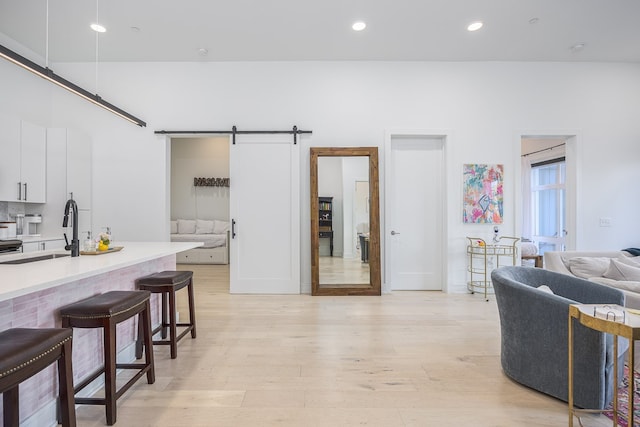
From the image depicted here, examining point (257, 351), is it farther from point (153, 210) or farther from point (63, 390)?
point (153, 210)

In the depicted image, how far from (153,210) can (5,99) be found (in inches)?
85.9

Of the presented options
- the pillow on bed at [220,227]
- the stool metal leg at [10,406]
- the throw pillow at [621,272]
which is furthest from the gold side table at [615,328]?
the pillow on bed at [220,227]

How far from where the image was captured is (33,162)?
13.2 feet

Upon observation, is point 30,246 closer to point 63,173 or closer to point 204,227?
point 63,173

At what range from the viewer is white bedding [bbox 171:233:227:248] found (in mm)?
7155

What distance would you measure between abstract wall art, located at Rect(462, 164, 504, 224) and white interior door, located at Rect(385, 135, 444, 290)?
377 millimetres

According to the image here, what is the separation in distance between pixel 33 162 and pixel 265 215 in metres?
2.98

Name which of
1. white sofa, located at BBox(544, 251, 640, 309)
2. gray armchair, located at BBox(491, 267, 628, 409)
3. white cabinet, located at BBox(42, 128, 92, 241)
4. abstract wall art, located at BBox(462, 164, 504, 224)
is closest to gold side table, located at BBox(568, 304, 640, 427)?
gray armchair, located at BBox(491, 267, 628, 409)

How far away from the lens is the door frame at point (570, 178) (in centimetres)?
471

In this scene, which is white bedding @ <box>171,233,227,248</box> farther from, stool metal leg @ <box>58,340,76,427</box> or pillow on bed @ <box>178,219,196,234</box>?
stool metal leg @ <box>58,340,76,427</box>

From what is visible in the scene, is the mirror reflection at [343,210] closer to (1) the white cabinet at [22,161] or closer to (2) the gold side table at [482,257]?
(2) the gold side table at [482,257]

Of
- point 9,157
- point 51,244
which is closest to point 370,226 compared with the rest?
point 51,244

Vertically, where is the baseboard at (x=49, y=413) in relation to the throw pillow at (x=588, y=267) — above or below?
below

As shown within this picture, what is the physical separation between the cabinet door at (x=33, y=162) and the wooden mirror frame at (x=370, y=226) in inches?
138
